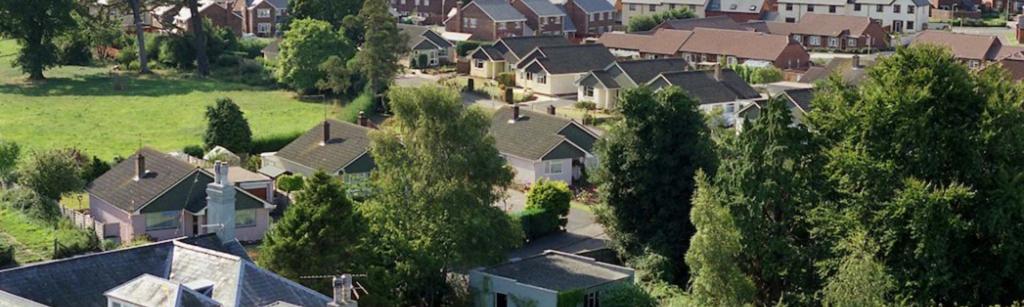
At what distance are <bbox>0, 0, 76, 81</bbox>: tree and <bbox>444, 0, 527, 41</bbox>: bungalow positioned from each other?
29.3m

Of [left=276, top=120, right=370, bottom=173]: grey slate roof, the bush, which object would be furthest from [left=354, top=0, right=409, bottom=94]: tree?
the bush

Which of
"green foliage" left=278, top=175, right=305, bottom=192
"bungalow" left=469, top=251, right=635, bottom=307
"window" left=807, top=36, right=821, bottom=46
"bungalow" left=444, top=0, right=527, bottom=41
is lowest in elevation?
"bungalow" left=469, top=251, right=635, bottom=307

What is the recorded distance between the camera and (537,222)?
139ft

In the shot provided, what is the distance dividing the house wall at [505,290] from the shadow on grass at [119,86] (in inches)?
1580

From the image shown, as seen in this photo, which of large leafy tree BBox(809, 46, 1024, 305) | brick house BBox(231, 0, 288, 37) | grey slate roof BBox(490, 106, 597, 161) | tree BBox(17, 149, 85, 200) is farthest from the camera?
brick house BBox(231, 0, 288, 37)

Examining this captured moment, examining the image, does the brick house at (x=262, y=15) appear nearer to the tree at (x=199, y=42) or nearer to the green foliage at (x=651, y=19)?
the tree at (x=199, y=42)

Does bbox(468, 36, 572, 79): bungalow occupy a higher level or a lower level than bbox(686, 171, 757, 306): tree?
higher

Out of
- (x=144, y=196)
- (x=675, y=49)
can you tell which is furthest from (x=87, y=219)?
(x=675, y=49)

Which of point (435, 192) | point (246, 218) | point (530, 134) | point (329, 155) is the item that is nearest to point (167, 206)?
point (246, 218)

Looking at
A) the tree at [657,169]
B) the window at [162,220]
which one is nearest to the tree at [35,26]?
the window at [162,220]

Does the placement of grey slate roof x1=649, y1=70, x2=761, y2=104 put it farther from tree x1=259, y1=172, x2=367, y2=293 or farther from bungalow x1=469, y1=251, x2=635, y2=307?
tree x1=259, y1=172, x2=367, y2=293

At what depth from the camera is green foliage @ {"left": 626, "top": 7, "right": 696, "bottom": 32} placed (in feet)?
324

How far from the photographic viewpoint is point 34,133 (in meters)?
57.8

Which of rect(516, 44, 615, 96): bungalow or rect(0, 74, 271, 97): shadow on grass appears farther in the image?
rect(516, 44, 615, 96): bungalow
